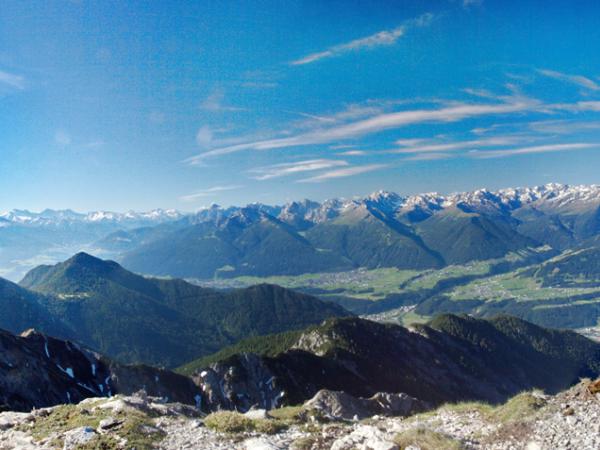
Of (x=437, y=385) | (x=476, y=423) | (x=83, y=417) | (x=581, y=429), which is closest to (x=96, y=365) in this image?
(x=83, y=417)

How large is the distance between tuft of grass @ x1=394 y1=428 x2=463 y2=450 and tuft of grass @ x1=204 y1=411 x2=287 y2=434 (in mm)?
10247

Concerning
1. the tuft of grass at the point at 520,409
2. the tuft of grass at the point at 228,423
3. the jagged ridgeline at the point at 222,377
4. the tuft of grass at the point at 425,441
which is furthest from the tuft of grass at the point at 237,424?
the jagged ridgeline at the point at 222,377

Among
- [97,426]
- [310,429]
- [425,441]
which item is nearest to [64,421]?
[97,426]

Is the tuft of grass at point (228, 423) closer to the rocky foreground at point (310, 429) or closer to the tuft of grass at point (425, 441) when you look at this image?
the rocky foreground at point (310, 429)

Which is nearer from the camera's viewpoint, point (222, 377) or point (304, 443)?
point (304, 443)

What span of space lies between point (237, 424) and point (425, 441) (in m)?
13.6

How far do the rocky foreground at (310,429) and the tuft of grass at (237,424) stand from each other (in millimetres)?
71

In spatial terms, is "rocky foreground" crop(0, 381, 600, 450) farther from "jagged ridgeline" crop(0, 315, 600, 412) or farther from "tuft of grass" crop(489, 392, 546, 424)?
"jagged ridgeline" crop(0, 315, 600, 412)

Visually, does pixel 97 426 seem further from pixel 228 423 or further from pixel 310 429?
pixel 310 429

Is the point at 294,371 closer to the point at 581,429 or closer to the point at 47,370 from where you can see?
the point at 47,370

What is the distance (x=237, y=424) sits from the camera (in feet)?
93.0

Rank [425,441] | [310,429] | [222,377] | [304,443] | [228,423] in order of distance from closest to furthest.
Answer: [425,441], [304,443], [228,423], [310,429], [222,377]

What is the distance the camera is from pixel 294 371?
148 meters

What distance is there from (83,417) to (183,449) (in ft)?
35.5
